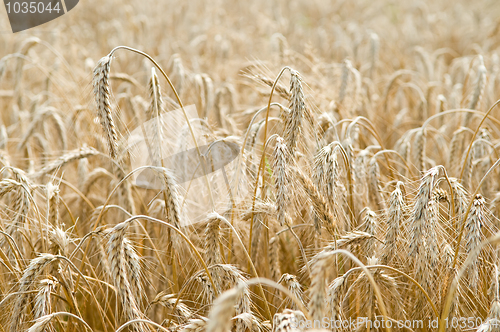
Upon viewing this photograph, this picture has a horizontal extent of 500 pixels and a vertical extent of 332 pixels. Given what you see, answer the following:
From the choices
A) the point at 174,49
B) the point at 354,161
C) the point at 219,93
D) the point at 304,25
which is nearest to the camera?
the point at 354,161

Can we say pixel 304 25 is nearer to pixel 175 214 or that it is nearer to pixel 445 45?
pixel 445 45

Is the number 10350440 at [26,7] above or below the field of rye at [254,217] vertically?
above

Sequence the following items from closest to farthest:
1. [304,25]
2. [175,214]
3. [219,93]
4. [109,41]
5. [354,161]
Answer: [175,214] < [354,161] < [219,93] < [109,41] < [304,25]

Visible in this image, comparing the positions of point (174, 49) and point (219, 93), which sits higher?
point (174, 49)

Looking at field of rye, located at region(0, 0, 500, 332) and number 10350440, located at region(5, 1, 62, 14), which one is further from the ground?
number 10350440, located at region(5, 1, 62, 14)

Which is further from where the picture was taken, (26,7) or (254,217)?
(26,7)

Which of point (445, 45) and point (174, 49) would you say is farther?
point (445, 45)

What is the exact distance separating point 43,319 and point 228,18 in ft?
21.6

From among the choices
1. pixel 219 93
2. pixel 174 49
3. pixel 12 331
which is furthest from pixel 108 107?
pixel 174 49

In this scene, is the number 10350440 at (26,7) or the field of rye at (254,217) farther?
the number 10350440 at (26,7)

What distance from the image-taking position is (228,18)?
23.0 ft

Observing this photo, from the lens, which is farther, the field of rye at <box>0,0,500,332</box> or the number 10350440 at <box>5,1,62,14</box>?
the number 10350440 at <box>5,1,62,14</box>

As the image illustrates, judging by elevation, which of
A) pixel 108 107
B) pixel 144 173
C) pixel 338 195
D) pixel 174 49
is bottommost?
pixel 338 195

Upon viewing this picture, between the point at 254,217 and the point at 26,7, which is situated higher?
the point at 26,7
